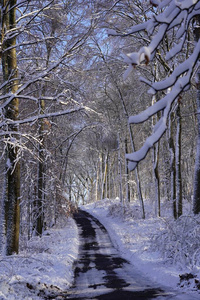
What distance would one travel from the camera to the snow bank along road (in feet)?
17.8

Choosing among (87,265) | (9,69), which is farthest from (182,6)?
(87,265)

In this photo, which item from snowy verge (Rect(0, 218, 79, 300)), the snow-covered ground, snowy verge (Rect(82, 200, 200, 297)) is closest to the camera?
snowy verge (Rect(0, 218, 79, 300))

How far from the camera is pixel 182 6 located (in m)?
1.88

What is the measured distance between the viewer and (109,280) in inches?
266

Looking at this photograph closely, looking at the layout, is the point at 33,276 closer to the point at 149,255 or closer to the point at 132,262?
the point at 132,262

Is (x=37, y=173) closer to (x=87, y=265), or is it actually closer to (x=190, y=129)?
(x=87, y=265)

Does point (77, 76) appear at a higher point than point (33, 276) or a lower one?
higher

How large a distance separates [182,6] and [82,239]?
13.3 m

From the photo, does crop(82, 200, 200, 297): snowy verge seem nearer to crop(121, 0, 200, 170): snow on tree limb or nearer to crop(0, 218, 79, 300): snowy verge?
crop(0, 218, 79, 300): snowy verge

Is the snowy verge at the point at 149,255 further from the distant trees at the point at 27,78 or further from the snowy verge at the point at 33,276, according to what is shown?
the distant trees at the point at 27,78

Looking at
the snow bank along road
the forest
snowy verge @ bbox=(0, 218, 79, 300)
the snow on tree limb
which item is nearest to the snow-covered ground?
snowy verge @ bbox=(0, 218, 79, 300)

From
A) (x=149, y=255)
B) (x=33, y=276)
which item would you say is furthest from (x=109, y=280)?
(x=149, y=255)

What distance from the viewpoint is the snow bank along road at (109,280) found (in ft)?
17.8

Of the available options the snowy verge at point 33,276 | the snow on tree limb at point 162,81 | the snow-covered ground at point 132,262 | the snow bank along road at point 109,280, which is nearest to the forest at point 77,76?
the snow on tree limb at point 162,81
